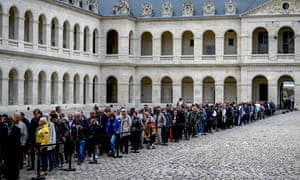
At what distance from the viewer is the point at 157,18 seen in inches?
2184

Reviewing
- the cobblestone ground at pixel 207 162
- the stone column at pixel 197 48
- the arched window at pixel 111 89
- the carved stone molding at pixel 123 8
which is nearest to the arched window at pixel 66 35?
the carved stone molding at pixel 123 8

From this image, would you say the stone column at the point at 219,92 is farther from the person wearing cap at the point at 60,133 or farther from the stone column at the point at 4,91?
the person wearing cap at the point at 60,133

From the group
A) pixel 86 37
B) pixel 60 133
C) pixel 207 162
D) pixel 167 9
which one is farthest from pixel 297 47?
pixel 60 133

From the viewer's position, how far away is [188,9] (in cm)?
5466

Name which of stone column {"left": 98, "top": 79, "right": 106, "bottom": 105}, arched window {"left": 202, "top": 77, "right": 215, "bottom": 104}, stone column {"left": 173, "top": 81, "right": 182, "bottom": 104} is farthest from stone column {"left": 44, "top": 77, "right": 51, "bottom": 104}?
arched window {"left": 202, "top": 77, "right": 215, "bottom": 104}

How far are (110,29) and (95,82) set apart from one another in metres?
5.82

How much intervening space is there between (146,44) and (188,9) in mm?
6457

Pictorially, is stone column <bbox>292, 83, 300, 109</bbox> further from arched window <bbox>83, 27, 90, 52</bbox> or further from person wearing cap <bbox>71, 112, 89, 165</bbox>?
person wearing cap <bbox>71, 112, 89, 165</bbox>

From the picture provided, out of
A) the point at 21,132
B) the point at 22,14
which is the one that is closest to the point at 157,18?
the point at 22,14

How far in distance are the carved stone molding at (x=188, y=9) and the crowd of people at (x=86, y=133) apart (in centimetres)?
2663

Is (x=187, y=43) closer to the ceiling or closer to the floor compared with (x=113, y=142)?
closer to the ceiling

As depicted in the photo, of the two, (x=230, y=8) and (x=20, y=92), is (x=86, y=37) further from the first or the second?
(x=230, y=8)

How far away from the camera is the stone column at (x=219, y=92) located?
53.7 meters

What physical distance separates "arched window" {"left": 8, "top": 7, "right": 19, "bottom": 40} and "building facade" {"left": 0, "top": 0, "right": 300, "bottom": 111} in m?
4.74
